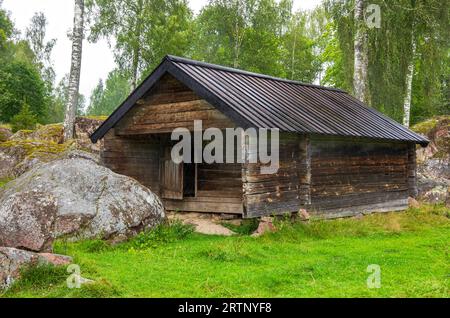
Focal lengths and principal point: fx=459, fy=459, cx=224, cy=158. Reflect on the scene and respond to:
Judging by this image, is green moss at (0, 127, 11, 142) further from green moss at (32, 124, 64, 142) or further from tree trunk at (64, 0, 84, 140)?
tree trunk at (64, 0, 84, 140)

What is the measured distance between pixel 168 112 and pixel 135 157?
2.28 m

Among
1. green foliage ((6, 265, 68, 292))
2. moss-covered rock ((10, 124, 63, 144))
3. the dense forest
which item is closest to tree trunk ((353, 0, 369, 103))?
the dense forest

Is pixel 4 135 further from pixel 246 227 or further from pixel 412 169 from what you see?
pixel 412 169

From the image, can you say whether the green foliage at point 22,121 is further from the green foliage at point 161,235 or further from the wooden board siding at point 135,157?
the green foliage at point 161,235

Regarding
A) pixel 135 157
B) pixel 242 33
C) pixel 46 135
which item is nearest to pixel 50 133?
pixel 46 135

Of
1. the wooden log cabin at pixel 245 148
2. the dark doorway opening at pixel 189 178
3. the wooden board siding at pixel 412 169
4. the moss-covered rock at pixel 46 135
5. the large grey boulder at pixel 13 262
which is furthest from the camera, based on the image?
the moss-covered rock at pixel 46 135

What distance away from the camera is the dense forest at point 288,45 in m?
18.2

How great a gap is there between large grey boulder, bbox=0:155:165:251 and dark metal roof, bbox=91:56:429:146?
265 cm

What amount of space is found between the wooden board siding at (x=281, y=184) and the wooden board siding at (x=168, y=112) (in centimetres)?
133

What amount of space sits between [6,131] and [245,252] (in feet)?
54.2

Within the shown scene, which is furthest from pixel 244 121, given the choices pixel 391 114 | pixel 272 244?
pixel 391 114

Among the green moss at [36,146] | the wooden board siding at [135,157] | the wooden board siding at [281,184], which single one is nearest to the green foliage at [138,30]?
the green moss at [36,146]

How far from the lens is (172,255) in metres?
7.64
